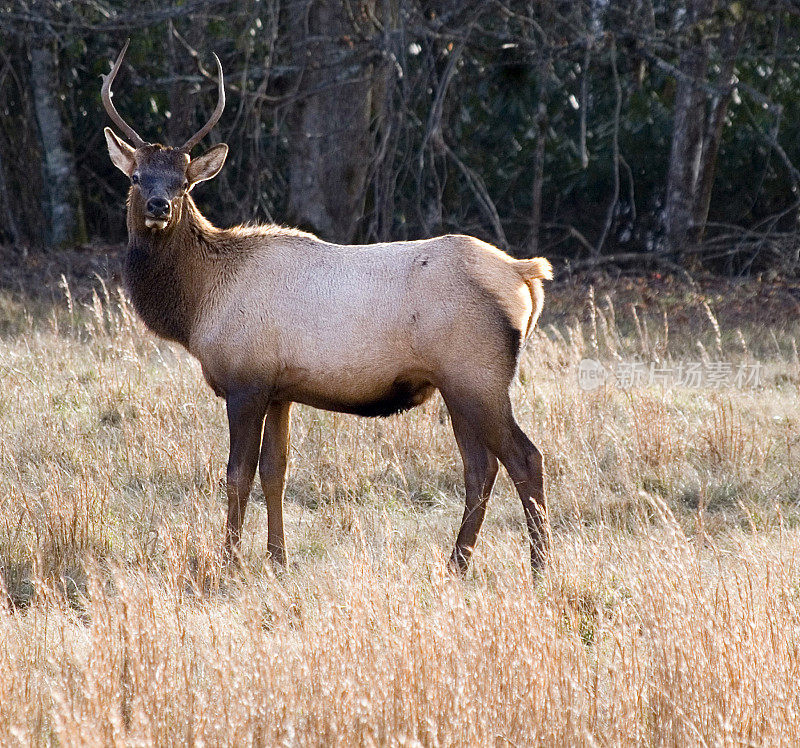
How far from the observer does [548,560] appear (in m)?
4.85

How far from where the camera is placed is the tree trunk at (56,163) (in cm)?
1509

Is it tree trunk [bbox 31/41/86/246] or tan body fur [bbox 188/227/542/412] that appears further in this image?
tree trunk [bbox 31/41/86/246]

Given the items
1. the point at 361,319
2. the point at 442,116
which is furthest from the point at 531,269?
the point at 442,116

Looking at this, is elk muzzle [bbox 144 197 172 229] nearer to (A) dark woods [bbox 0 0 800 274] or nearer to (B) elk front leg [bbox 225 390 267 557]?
(B) elk front leg [bbox 225 390 267 557]

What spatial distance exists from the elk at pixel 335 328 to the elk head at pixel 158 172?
11 millimetres

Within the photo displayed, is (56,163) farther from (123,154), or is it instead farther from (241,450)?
(241,450)

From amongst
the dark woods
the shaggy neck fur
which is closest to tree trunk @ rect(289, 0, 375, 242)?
the dark woods

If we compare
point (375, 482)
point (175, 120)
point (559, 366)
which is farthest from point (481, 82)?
point (375, 482)

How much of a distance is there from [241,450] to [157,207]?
50.4 inches

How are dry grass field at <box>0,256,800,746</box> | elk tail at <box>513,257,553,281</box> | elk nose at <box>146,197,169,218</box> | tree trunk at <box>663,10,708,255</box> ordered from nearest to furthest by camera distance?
dry grass field at <box>0,256,800,746</box> → elk tail at <box>513,257,553,281</box> → elk nose at <box>146,197,169,218</box> → tree trunk at <box>663,10,708,255</box>

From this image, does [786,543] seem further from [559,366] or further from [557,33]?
[557,33]

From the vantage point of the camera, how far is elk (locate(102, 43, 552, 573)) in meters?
5.20

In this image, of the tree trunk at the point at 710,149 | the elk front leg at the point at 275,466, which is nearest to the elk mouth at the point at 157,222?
the elk front leg at the point at 275,466

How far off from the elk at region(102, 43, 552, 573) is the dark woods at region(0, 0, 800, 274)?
15.8ft
